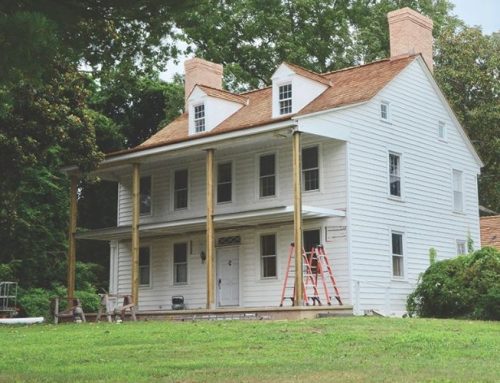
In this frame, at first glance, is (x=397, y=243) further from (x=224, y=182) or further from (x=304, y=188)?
(x=224, y=182)

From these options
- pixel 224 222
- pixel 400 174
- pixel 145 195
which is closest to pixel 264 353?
pixel 224 222

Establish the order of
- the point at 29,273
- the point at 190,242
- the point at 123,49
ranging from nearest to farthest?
the point at 123,49
the point at 190,242
the point at 29,273

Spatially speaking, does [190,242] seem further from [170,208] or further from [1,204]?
[1,204]

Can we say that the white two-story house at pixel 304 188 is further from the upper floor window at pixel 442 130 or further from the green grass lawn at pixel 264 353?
the green grass lawn at pixel 264 353

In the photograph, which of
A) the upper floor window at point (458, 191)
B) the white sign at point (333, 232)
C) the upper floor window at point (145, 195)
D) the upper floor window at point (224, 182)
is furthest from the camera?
the upper floor window at point (145, 195)

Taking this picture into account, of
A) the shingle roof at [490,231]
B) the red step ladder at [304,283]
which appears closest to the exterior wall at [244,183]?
the red step ladder at [304,283]

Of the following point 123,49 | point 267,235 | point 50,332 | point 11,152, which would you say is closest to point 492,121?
point 267,235

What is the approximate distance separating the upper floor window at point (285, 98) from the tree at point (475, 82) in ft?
47.6

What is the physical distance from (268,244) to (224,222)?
171 cm

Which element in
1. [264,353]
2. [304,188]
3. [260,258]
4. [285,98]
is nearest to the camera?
[264,353]

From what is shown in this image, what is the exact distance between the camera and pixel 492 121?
38.2 m

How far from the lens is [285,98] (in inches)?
1035

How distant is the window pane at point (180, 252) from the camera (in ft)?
94.2

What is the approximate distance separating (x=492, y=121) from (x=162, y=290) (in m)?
18.1
